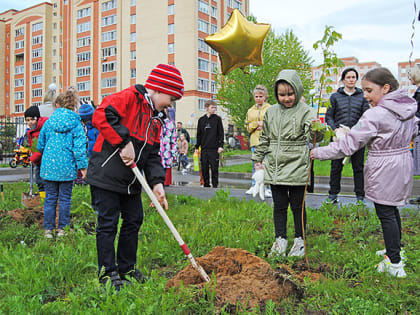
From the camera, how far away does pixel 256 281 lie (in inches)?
104

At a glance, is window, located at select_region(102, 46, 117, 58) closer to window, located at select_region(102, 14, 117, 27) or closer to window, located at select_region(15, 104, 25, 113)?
window, located at select_region(102, 14, 117, 27)

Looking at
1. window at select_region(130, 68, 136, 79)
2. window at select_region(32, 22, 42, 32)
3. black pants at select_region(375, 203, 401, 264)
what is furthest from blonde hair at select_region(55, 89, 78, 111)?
window at select_region(32, 22, 42, 32)

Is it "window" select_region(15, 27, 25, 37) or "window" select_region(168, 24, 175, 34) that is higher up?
"window" select_region(15, 27, 25, 37)

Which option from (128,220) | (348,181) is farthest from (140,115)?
(348,181)

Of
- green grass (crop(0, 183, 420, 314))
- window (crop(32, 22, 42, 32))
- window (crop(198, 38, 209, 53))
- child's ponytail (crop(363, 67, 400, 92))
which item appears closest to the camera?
green grass (crop(0, 183, 420, 314))

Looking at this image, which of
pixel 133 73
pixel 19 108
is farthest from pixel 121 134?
pixel 19 108

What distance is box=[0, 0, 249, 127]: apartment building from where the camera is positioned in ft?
137

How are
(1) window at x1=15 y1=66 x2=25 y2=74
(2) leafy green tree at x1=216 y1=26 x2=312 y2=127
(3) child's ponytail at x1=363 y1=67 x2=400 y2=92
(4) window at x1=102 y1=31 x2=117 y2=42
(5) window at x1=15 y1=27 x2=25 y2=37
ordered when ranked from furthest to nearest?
(1) window at x1=15 y1=66 x2=25 y2=74, (5) window at x1=15 y1=27 x2=25 y2=37, (4) window at x1=102 y1=31 x2=117 y2=42, (2) leafy green tree at x1=216 y1=26 x2=312 y2=127, (3) child's ponytail at x1=363 y1=67 x2=400 y2=92

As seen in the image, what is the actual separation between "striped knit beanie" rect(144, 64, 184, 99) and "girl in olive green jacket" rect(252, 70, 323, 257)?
3.75 ft

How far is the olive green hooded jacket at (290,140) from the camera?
3461 mm

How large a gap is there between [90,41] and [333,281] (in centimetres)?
5456

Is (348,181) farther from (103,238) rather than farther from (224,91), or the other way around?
(224,91)

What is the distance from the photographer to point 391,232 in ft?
9.80

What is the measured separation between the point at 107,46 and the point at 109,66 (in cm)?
280
